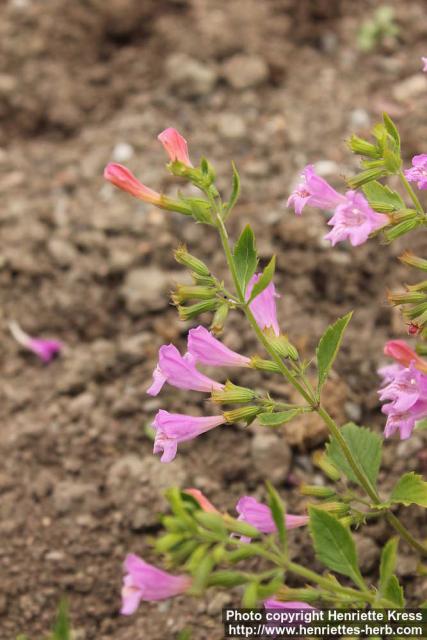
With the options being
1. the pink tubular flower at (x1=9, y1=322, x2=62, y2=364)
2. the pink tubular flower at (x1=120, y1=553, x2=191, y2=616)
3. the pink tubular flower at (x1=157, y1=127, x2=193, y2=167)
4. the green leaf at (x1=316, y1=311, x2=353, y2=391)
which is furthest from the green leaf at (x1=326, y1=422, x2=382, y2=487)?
the pink tubular flower at (x1=9, y1=322, x2=62, y2=364)

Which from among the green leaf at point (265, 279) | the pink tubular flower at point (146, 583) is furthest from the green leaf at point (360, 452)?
the pink tubular flower at point (146, 583)

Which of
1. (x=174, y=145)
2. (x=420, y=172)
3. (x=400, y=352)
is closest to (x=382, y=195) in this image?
(x=420, y=172)

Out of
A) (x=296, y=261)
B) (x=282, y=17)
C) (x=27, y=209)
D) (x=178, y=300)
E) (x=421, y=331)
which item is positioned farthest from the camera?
(x=282, y=17)

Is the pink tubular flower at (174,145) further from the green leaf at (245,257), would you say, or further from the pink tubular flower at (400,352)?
the pink tubular flower at (400,352)

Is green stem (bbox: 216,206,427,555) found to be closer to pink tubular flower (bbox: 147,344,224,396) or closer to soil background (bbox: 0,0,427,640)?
pink tubular flower (bbox: 147,344,224,396)

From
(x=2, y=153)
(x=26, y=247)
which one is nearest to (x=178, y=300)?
(x=26, y=247)

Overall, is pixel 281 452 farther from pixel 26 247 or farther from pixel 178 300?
pixel 26 247
